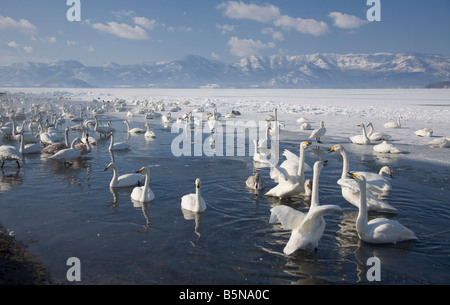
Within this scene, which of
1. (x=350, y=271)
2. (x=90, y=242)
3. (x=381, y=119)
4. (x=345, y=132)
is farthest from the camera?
(x=381, y=119)

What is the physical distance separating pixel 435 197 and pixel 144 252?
25.0 feet

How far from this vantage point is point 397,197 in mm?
9344

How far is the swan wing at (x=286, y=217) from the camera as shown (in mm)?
6359

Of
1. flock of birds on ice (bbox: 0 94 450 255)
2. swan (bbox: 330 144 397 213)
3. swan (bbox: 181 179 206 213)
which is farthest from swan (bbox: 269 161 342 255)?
swan (bbox: 181 179 206 213)

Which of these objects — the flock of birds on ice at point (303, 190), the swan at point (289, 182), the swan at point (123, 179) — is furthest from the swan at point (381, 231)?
the swan at point (123, 179)

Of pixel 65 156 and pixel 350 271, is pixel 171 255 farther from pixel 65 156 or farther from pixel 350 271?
pixel 65 156

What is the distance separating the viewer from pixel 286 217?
6.41m

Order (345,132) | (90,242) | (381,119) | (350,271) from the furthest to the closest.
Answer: (381,119) → (345,132) → (90,242) → (350,271)

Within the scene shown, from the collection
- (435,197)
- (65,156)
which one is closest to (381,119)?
(435,197)

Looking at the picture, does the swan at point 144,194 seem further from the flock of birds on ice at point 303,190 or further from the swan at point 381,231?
the swan at point 381,231

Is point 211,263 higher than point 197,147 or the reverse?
the reverse

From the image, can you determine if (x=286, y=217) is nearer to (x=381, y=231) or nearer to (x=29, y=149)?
(x=381, y=231)

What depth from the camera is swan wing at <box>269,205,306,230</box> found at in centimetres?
636

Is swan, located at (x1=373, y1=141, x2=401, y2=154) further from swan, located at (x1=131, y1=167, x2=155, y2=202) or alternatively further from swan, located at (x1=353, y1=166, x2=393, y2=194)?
swan, located at (x1=131, y1=167, x2=155, y2=202)
